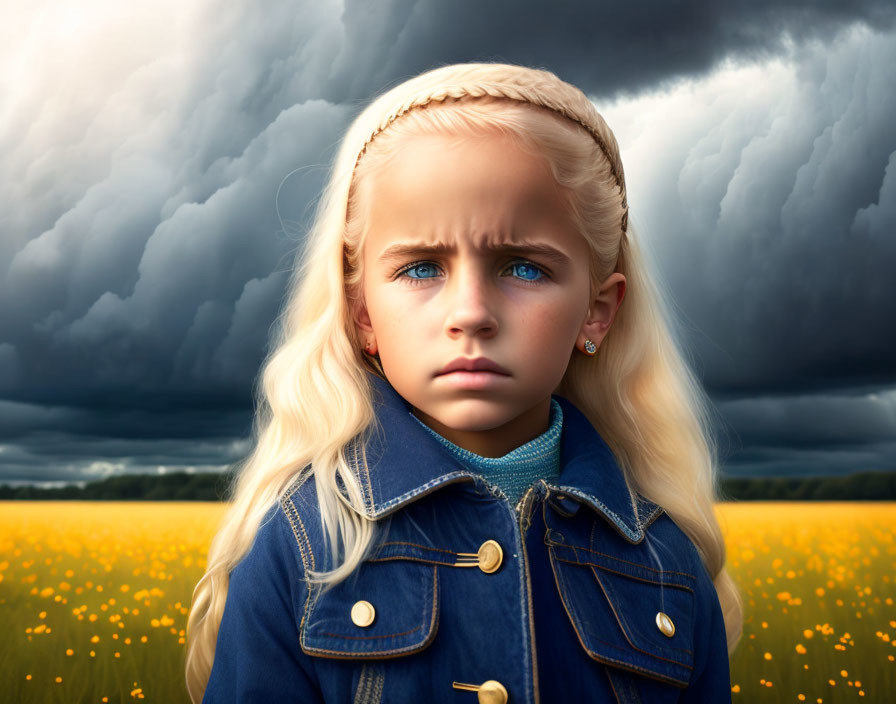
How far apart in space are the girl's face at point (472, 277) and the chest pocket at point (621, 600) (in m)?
0.38

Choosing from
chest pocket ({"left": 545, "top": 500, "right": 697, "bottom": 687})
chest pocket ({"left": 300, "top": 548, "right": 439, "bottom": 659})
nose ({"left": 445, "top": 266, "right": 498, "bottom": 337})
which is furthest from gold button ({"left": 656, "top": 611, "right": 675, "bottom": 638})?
nose ({"left": 445, "top": 266, "right": 498, "bottom": 337})

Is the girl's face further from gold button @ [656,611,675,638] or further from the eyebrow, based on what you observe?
gold button @ [656,611,675,638]

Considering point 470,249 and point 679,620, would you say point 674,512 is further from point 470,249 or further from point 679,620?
point 470,249

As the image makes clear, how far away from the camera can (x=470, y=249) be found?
6.26 feet

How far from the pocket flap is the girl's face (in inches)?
17.4

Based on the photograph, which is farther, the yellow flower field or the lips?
the yellow flower field

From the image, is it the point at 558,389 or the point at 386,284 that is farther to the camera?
the point at 558,389

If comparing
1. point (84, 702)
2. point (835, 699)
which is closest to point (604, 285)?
point (835, 699)

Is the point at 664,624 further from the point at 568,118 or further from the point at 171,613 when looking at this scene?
the point at 171,613

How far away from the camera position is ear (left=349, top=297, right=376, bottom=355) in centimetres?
226

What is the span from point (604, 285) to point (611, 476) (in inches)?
22.3

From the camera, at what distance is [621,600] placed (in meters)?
2.07

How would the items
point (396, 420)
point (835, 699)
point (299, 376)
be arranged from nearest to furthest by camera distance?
1. point (396, 420)
2. point (299, 376)
3. point (835, 699)

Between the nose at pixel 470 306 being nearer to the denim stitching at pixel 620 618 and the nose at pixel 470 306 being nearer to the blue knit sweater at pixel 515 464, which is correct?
the blue knit sweater at pixel 515 464
